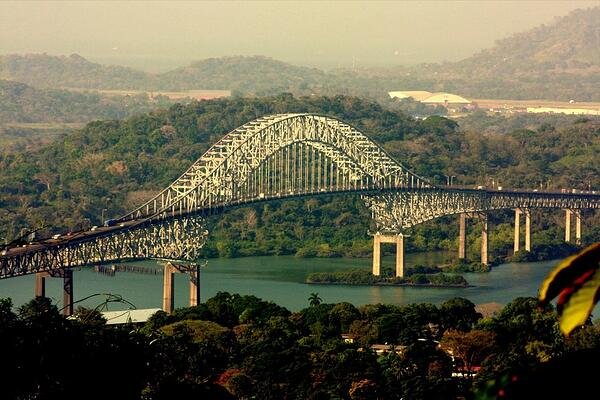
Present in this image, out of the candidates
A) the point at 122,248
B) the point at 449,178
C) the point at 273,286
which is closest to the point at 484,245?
the point at 449,178

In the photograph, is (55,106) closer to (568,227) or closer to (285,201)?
(285,201)

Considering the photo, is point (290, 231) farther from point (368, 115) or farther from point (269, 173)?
point (368, 115)

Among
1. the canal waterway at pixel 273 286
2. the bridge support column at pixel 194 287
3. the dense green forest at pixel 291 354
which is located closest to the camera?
the dense green forest at pixel 291 354

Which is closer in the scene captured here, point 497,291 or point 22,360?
point 22,360

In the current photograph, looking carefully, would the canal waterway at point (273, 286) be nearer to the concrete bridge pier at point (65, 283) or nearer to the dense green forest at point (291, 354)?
the concrete bridge pier at point (65, 283)

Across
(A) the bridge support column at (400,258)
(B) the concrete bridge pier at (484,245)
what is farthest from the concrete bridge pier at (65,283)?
(B) the concrete bridge pier at (484,245)

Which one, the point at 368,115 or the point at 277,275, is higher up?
the point at 368,115

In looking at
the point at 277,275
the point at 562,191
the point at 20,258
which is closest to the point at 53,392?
the point at 20,258
